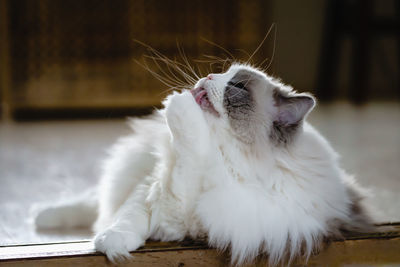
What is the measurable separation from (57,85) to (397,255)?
312 cm

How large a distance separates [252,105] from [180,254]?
0.33 meters

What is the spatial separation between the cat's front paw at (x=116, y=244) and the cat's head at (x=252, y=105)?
282 mm

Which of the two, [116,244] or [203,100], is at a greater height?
[203,100]

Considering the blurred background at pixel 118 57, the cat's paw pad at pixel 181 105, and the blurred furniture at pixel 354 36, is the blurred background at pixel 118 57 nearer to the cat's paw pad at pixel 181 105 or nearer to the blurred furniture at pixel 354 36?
the blurred furniture at pixel 354 36

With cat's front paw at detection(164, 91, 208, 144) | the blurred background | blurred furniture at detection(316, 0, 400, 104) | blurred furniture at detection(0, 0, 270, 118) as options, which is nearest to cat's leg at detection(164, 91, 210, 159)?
cat's front paw at detection(164, 91, 208, 144)

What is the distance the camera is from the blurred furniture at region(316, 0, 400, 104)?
13.4 ft

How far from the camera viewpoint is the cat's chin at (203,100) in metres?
1.09

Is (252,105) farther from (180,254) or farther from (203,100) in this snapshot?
(180,254)

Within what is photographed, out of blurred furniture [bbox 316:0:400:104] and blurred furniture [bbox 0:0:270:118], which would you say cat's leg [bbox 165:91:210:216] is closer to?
blurred furniture [bbox 0:0:270:118]

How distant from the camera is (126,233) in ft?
3.34

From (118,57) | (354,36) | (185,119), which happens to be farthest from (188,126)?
(354,36)

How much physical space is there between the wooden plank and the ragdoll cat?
0.02 m

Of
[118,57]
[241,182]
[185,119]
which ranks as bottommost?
[241,182]

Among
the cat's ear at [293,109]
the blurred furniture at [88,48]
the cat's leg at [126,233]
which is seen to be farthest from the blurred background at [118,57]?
the cat's ear at [293,109]
